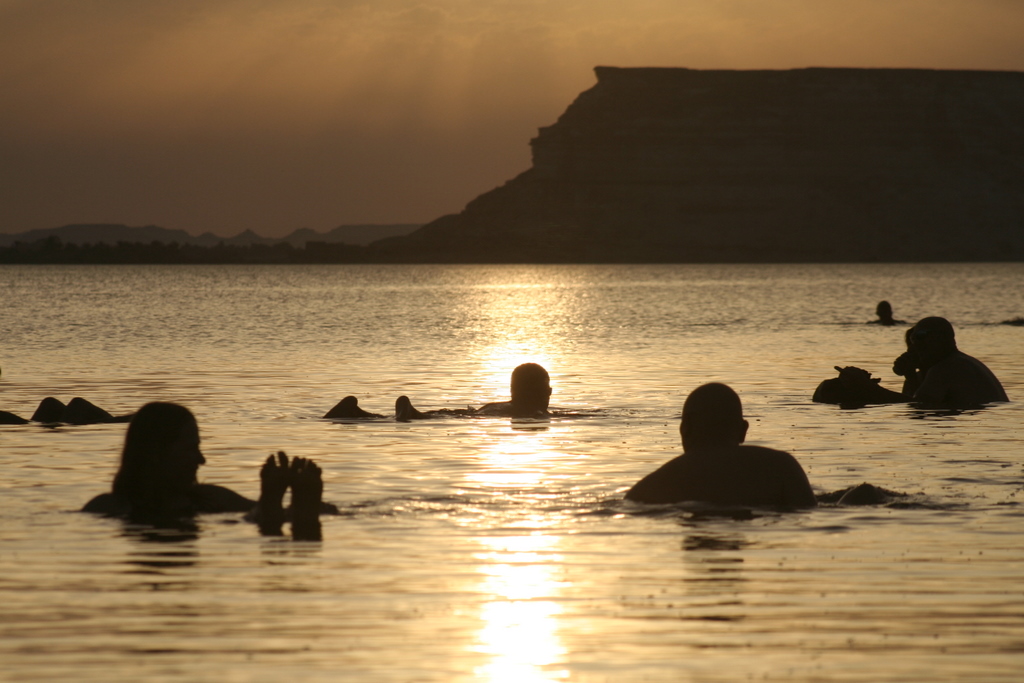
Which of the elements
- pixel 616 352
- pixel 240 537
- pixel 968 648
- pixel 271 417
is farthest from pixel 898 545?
pixel 616 352

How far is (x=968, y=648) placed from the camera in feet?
27.2

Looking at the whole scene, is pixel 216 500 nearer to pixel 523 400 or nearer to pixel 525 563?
pixel 525 563

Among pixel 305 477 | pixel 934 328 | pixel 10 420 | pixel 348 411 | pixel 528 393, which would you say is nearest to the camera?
pixel 305 477

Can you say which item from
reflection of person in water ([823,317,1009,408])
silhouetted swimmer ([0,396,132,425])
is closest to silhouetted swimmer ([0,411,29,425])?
silhouetted swimmer ([0,396,132,425])

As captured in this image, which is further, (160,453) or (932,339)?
(932,339)

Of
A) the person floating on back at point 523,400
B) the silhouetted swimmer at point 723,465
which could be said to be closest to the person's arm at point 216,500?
the silhouetted swimmer at point 723,465

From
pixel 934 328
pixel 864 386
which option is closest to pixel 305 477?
pixel 934 328

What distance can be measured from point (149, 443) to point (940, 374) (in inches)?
562

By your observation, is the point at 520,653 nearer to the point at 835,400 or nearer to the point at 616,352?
the point at 835,400

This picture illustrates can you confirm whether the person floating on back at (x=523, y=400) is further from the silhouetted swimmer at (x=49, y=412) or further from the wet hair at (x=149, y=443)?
the wet hair at (x=149, y=443)

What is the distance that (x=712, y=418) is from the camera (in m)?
11.4

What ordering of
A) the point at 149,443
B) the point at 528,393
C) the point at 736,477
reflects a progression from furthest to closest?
the point at 528,393, the point at 736,477, the point at 149,443

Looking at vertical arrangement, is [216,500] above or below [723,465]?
below

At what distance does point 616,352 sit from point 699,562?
37762 mm
